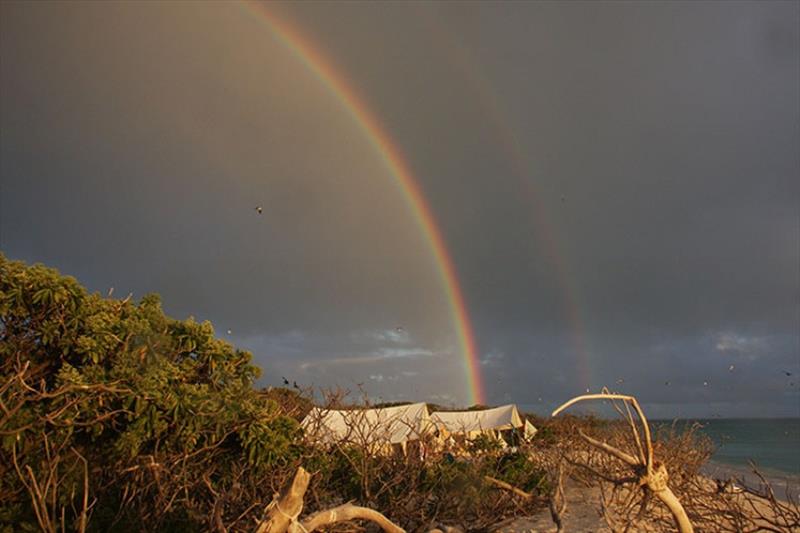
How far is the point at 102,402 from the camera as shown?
6094 millimetres

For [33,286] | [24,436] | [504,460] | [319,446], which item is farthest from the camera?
[504,460]

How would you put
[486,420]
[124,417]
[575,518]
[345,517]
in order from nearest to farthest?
[345,517] < [124,417] < [575,518] < [486,420]

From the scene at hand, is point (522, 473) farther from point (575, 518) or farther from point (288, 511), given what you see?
point (288, 511)

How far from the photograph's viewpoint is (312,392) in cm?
1398

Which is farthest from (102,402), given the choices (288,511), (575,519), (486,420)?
(486,420)

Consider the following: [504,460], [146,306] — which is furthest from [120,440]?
[504,460]

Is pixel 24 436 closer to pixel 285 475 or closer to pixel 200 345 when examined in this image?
pixel 200 345

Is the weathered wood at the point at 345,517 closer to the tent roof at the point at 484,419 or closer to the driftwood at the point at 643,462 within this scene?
the driftwood at the point at 643,462

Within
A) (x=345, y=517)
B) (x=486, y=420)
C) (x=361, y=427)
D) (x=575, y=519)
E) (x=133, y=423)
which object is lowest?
(x=575, y=519)

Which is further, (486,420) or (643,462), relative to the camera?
(486,420)

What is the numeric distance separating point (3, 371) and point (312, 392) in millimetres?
7921

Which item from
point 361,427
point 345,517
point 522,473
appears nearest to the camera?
point 345,517

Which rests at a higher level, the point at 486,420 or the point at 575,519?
the point at 486,420

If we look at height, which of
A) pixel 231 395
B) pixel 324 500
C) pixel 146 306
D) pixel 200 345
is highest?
pixel 146 306
